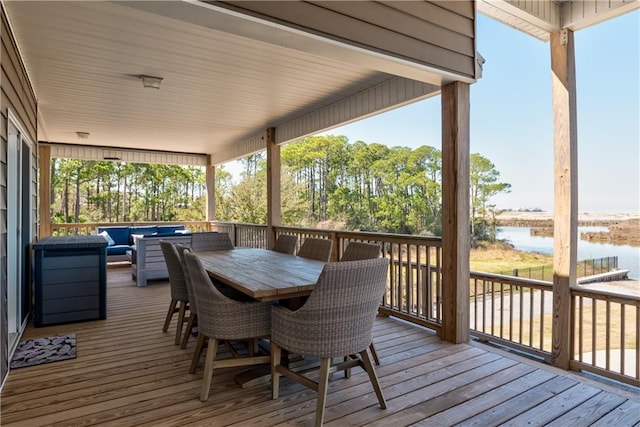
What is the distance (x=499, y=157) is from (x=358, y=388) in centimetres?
1461

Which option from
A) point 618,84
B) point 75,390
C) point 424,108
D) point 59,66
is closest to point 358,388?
point 75,390

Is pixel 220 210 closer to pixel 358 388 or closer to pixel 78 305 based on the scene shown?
pixel 78 305

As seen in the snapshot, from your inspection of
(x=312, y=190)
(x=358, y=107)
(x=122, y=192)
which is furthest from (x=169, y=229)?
(x=312, y=190)

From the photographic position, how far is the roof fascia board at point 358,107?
13.3 ft

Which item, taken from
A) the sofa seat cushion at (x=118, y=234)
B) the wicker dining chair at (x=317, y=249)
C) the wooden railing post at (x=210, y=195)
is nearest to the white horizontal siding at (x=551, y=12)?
the wicker dining chair at (x=317, y=249)

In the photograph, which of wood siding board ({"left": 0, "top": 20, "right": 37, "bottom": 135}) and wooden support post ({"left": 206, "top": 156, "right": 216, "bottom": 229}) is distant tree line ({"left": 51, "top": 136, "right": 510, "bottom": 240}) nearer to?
wooden support post ({"left": 206, "top": 156, "right": 216, "bottom": 229})

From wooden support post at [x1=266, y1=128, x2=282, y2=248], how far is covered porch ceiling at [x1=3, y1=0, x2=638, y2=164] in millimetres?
350

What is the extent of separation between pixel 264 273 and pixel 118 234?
7.10 m

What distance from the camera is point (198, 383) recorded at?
102 inches

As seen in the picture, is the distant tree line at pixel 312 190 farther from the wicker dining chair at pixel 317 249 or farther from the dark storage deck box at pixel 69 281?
the dark storage deck box at pixel 69 281

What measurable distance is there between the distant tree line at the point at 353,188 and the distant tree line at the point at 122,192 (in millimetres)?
1604

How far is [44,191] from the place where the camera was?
7.90 meters

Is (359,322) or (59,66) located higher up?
(59,66)

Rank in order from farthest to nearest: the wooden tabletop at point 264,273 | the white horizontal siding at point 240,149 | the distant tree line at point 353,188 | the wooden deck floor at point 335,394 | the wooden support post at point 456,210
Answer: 1. the distant tree line at point 353,188
2. the white horizontal siding at point 240,149
3. the wooden support post at point 456,210
4. the wooden tabletop at point 264,273
5. the wooden deck floor at point 335,394
